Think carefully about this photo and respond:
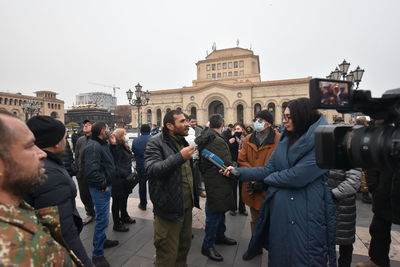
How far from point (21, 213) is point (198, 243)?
9.87 feet

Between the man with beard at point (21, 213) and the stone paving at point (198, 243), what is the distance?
2.34 metres

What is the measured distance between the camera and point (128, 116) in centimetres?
7625

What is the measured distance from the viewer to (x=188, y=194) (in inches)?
99.3

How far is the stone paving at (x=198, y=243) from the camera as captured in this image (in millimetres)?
2896

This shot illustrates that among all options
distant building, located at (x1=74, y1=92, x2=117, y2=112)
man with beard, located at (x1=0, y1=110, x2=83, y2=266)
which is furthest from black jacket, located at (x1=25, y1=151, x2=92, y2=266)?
distant building, located at (x1=74, y1=92, x2=117, y2=112)

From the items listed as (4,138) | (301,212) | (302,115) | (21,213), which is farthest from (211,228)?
(4,138)

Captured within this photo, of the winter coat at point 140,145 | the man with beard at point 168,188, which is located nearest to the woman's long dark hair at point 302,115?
the man with beard at point 168,188

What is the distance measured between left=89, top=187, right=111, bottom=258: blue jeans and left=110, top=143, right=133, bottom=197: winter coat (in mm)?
655

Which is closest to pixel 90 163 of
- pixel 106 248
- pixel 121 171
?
pixel 121 171

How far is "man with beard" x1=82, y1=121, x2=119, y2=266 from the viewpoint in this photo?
2857 millimetres

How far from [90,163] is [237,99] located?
124ft

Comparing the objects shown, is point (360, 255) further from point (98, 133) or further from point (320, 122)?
point (98, 133)

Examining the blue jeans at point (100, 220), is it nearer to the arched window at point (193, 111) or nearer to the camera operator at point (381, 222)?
the camera operator at point (381, 222)

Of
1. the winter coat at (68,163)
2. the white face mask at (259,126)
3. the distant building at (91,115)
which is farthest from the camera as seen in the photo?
the distant building at (91,115)
